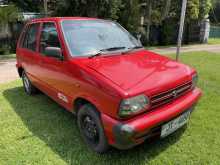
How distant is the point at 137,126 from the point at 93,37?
184 centimetres

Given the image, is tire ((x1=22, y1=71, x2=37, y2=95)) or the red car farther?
tire ((x1=22, y1=71, x2=37, y2=95))

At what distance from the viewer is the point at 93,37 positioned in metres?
4.04

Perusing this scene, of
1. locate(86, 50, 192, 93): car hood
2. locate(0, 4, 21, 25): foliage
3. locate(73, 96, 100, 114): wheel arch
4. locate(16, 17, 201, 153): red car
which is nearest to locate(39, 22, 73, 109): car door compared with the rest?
locate(16, 17, 201, 153): red car

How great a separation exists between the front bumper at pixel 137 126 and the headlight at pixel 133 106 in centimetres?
8

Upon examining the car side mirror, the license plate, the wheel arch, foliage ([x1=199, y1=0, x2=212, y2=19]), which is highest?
foliage ([x1=199, y1=0, x2=212, y2=19])

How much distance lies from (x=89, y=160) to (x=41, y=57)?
7.43 feet

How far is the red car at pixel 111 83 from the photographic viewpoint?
2.91 meters

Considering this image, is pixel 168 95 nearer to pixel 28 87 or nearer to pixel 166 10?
pixel 28 87

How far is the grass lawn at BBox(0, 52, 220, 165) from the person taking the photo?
333 cm

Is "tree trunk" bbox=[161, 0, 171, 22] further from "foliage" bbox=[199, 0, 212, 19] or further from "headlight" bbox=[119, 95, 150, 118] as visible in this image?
"headlight" bbox=[119, 95, 150, 118]

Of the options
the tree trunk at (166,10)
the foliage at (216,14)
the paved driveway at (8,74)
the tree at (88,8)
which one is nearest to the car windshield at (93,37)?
the paved driveway at (8,74)

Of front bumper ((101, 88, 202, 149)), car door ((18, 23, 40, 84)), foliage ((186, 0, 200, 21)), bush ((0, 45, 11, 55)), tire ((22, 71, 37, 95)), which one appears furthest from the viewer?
foliage ((186, 0, 200, 21))

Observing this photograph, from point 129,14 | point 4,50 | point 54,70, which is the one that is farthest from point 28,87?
point 129,14

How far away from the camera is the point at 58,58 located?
12.7ft
